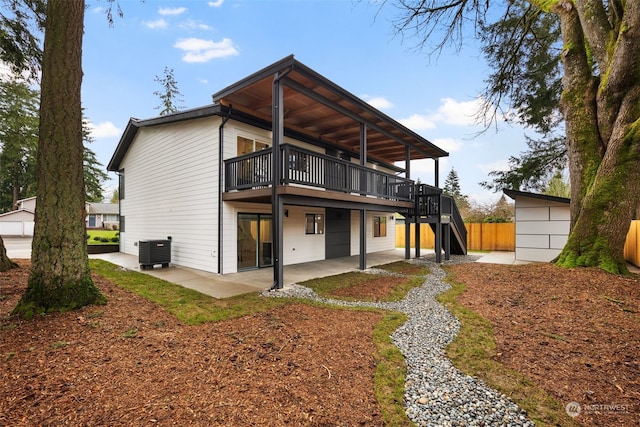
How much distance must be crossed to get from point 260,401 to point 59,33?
258 inches

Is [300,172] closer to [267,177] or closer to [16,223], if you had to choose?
[267,177]

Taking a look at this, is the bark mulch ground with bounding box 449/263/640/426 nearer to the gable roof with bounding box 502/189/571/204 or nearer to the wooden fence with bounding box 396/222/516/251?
the gable roof with bounding box 502/189/571/204

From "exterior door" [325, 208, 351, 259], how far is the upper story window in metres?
4.41

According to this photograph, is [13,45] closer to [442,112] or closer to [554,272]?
[554,272]

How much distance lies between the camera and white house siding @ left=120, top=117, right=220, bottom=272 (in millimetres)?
9320

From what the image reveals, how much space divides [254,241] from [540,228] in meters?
12.3

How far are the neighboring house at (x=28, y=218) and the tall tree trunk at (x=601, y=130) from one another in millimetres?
31367

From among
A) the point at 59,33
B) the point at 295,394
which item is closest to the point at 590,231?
the point at 295,394

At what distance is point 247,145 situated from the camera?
9750 mm

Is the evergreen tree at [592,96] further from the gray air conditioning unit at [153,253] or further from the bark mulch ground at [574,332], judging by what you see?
the gray air conditioning unit at [153,253]

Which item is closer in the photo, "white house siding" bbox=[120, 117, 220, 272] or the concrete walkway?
the concrete walkway

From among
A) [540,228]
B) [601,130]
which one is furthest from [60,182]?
[540,228]

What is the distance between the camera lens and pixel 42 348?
337cm
